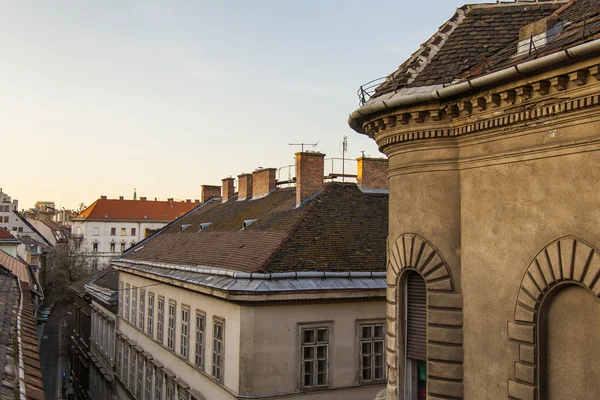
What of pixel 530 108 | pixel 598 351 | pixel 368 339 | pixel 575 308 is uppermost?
pixel 530 108

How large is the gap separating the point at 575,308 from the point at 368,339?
1158 cm

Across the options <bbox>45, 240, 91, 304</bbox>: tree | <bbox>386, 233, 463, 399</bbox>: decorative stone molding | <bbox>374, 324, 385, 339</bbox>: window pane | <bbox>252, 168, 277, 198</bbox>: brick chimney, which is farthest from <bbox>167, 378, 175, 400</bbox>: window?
<bbox>45, 240, 91, 304</bbox>: tree

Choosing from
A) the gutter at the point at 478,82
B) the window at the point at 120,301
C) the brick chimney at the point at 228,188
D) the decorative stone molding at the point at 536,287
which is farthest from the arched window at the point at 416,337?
the brick chimney at the point at 228,188

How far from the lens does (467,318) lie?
8531mm

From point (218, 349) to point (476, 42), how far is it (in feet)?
39.5

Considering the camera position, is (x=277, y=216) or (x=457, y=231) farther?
(x=277, y=216)

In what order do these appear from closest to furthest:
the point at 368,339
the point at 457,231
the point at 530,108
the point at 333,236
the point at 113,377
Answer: the point at 530,108, the point at 457,231, the point at 368,339, the point at 333,236, the point at 113,377

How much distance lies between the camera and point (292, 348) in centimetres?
1697

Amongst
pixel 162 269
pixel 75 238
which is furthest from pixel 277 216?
pixel 75 238

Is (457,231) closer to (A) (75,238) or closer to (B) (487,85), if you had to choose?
(B) (487,85)

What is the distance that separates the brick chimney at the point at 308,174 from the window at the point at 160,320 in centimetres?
689

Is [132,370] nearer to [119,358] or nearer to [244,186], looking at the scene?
[119,358]

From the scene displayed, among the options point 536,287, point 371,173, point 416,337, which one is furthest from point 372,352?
point 536,287

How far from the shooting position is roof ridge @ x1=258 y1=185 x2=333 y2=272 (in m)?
17.4
